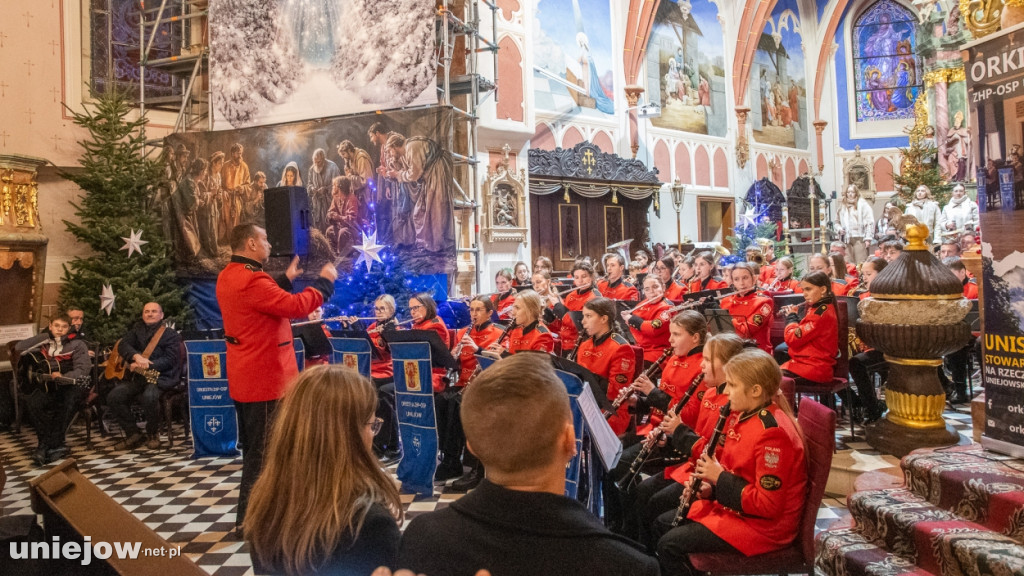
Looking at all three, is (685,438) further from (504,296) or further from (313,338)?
(504,296)

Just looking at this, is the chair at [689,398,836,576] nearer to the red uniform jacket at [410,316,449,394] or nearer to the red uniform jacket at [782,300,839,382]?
the red uniform jacket at [782,300,839,382]

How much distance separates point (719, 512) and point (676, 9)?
57.7 feet

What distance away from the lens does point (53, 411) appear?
22.7 feet

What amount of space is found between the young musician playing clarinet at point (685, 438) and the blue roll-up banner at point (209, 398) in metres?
4.56

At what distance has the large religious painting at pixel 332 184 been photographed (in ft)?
29.6

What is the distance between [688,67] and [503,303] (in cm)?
1264

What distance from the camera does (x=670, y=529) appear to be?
2943mm

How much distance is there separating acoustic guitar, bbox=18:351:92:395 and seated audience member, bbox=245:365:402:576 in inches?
248

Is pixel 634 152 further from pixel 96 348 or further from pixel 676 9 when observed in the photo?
pixel 96 348

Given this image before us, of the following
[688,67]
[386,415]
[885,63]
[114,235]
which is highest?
[885,63]

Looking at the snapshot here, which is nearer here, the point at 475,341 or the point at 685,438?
the point at 685,438

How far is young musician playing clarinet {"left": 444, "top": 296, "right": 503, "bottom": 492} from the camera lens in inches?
213

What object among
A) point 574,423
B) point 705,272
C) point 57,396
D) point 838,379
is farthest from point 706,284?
point 57,396

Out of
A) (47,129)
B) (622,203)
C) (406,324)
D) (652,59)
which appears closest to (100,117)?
(47,129)
